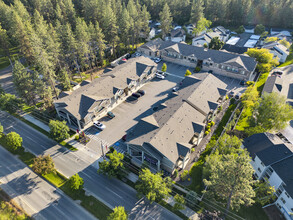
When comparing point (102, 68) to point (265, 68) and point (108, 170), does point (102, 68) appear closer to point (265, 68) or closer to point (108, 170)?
point (108, 170)

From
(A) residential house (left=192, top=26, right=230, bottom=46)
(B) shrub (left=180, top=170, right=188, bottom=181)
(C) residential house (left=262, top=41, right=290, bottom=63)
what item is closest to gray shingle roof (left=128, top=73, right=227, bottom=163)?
(B) shrub (left=180, top=170, right=188, bottom=181)

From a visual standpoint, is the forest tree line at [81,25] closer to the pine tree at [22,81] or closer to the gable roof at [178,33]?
the pine tree at [22,81]

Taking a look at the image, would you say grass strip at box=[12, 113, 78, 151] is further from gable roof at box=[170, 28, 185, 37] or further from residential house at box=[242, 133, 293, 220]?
gable roof at box=[170, 28, 185, 37]

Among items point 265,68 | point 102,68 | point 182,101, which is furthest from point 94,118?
point 265,68

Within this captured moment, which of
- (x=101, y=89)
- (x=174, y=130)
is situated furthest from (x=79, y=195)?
(x=101, y=89)

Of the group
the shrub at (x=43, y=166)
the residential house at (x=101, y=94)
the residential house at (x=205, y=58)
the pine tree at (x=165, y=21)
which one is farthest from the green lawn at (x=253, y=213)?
the pine tree at (x=165, y=21)

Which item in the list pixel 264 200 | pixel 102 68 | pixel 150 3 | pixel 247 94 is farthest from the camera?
pixel 150 3

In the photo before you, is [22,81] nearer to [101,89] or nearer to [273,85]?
[101,89]
